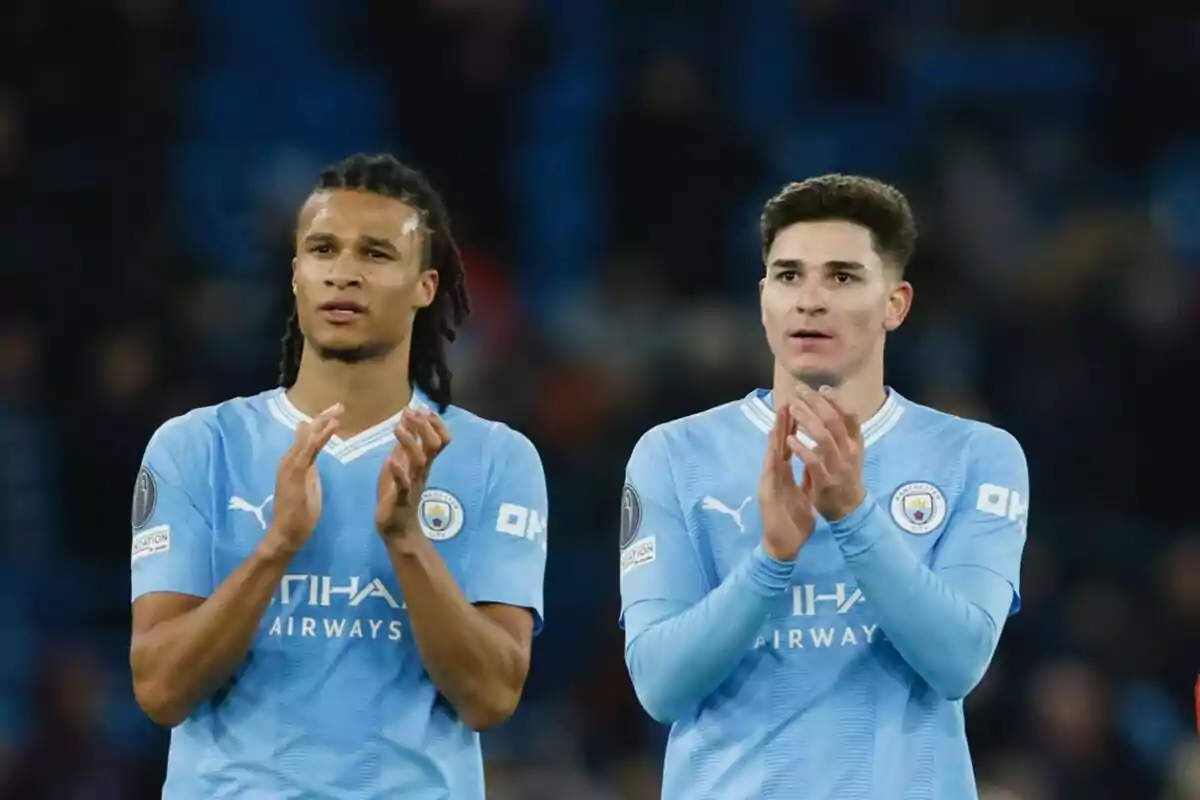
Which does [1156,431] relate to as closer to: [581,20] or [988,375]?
[988,375]

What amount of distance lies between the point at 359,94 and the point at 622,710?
4362 millimetres

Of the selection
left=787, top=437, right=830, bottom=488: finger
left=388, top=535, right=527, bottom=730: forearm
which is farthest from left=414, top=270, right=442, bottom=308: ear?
left=787, top=437, right=830, bottom=488: finger

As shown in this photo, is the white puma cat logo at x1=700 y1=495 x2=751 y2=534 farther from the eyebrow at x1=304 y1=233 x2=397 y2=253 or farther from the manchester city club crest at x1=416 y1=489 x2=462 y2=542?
the eyebrow at x1=304 y1=233 x2=397 y2=253

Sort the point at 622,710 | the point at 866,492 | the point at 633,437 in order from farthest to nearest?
the point at 633,437 → the point at 622,710 → the point at 866,492

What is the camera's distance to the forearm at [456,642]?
5133 mm

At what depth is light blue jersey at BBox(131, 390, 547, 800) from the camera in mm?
5246

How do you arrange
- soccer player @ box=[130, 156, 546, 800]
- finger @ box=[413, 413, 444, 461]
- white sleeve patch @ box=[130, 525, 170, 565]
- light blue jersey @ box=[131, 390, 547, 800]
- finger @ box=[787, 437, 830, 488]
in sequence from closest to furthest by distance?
finger @ box=[787, 437, 830, 488] → finger @ box=[413, 413, 444, 461] → soccer player @ box=[130, 156, 546, 800] → light blue jersey @ box=[131, 390, 547, 800] → white sleeve patch @ box=[130, 525, 170, 565]

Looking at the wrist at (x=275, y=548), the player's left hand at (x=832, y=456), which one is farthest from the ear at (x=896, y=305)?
the wrist at (x=275, y=548)

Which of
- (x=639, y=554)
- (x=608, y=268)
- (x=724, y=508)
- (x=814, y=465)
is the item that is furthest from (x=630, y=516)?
(x=608, y=268)

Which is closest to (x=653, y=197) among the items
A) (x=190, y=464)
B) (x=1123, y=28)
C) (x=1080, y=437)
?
(x=1080, y=437)

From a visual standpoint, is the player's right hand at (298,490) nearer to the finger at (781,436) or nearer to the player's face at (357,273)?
the player's face at (357,273)

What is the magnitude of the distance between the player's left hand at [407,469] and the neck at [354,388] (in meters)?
0.46

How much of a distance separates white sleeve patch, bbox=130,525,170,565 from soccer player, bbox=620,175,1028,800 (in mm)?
1050

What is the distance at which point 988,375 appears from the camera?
10.4 meters
